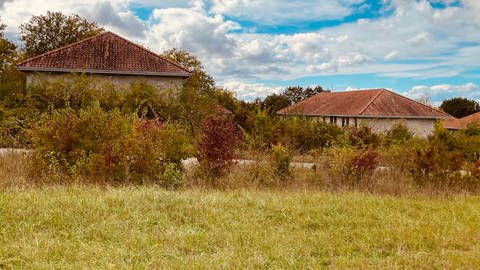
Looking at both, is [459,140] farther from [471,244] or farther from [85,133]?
[85,133]

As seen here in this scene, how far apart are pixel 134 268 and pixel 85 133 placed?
5.06 m

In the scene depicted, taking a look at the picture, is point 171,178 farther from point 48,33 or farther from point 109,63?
point 48,33

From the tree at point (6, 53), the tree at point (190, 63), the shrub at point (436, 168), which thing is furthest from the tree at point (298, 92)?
the shrub at point (436, 168)

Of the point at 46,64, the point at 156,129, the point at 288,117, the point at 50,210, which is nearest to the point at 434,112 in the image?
the point at 288,117

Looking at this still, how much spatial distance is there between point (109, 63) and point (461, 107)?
49979mm

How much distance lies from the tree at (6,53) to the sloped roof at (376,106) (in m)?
26.0

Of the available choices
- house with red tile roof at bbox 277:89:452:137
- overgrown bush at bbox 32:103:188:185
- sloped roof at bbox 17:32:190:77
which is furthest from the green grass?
house with red tile roof at bbox 277:89:452:137

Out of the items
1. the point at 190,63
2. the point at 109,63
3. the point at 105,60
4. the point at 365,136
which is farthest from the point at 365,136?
the point at 190,63

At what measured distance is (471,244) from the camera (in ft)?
18.1

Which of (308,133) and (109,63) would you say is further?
(109,63)

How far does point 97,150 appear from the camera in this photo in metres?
8.84

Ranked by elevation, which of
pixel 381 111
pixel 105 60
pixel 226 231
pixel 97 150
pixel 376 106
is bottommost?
pixel 226 231

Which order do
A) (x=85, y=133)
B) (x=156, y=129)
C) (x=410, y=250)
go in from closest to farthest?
1. (x=410, y=250)
2. (x=85, y=133)
3. (x=156, y=129)

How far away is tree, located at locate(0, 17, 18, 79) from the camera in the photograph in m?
41.4
